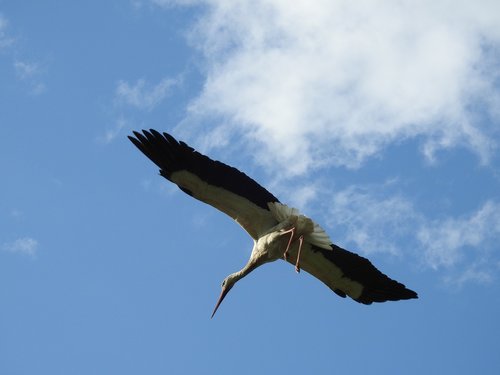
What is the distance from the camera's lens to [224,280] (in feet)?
55.2

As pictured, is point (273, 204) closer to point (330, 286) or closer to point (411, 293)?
point (330, 286)

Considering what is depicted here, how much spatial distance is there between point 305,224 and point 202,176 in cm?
180

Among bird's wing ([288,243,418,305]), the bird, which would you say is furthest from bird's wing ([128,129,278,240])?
bird's wing ([288,243,418,305])

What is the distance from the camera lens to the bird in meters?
Result: 15.5

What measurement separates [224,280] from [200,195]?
73.2 inches

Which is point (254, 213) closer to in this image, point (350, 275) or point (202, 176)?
point (202, 176)

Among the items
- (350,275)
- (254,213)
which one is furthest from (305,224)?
(350,275)

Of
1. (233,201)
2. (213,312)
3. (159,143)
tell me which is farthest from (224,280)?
(159,143)

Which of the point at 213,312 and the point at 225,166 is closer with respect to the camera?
the point at 225,166

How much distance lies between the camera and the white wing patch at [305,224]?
51.5ft

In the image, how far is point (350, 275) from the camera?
16781mm

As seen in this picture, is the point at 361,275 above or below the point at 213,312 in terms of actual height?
above

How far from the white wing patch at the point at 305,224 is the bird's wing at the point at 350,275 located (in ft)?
1.47

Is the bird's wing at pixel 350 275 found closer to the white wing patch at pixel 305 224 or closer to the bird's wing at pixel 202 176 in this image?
the white wing patch at pixel 305 224
